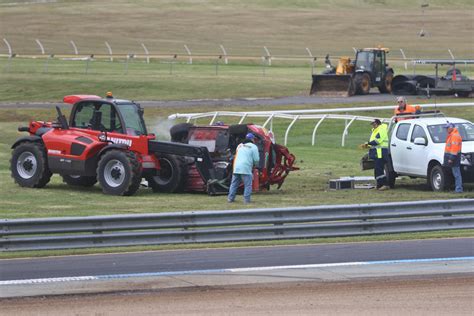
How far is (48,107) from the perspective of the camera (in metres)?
42.0

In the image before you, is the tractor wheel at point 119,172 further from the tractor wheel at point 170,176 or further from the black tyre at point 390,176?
the black tyre at point 390,176

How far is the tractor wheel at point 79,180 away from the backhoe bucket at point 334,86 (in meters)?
25.0

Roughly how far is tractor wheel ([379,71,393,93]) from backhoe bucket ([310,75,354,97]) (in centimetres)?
286

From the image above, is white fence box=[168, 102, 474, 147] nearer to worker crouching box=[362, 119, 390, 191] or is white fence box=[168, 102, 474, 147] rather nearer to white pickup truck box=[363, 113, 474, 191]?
white pickup truck box=[363, 113, 474, 191]

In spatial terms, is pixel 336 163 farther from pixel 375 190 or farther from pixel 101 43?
pixel 101 43

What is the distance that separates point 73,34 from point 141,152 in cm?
6359

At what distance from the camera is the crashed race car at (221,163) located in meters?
21.8

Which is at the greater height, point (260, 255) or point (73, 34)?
point (73, 34)

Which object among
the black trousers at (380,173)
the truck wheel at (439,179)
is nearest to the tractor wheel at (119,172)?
Answer: the black trousers at (380,173)

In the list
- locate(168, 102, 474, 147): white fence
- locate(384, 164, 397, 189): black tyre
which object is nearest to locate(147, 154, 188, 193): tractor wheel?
locate(384, 164, 397, 189): black tyre

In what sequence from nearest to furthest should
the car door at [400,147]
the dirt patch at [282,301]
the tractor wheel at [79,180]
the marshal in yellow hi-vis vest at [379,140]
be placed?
1. the dirt patch at [282,301]
2. the tractor wheel at [79,180]
3. the marshal in yellow hi-vis vest at [379,140]
4. the car door at [400,147]

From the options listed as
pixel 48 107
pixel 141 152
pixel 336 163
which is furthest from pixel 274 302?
pixel 48 107

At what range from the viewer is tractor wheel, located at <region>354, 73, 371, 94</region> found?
157ft

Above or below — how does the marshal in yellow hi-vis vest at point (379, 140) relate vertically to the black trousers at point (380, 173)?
above
